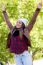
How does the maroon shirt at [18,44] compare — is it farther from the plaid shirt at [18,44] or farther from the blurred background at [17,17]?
the blurred background at [17,17]

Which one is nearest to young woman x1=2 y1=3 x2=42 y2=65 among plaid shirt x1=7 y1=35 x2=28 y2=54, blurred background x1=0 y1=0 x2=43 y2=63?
plaid shirt x1=7 y1=35 x2=28 y2=54

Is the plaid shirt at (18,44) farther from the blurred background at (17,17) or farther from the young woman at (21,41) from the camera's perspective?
the blurred background at (17,17)

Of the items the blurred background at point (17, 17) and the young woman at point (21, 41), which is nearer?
the young woman at point (21, 41)

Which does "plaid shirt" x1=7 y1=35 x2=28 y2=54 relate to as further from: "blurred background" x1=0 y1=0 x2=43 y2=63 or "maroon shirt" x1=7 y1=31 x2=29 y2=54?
"blurred background" x1=0 y1=0 x2=43 y2=63

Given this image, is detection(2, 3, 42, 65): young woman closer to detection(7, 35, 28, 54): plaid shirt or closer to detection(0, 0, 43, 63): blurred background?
detection(7, 35, 28, 54): plaid shirt

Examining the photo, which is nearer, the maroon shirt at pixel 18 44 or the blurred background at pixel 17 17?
the maroon shirt at pixel 18 44

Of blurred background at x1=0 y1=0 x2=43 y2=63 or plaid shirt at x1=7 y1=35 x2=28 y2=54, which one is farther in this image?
blurred background at x1=0 y1=0 x2=43 y2=63

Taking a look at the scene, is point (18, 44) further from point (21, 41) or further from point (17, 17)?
point (17, 17)

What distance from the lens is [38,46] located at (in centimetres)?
589

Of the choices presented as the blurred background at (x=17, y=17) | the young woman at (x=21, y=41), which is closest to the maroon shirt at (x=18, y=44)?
the young woman at (x=21, y=41)

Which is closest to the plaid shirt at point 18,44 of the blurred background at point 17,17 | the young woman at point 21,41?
the young woman at point 21,41

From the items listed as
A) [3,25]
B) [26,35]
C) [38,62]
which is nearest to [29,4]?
[3,25]

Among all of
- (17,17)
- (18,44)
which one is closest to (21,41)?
(18,44)

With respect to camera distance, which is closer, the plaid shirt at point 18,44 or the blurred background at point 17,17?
the plaid shirt at point 18,44
